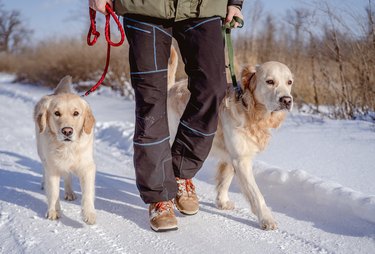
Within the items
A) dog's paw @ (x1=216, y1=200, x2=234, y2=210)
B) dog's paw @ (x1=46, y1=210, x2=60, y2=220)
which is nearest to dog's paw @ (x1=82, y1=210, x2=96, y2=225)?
dog's paw @ (x1=46, y1=210, x2=60, y2=220)

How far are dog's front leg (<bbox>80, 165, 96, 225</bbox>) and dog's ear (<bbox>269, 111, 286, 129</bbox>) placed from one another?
1.23 m

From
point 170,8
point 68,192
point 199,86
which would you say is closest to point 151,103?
point 199,86

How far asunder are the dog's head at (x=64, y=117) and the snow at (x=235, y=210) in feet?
1.77

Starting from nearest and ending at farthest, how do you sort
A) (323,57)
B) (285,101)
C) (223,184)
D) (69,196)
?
(285,101) < (223,184) < (69,196) < (323,57)

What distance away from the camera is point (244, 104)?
271cm

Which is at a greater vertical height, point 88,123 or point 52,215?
point 88,123

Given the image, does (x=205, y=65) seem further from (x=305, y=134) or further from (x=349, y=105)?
(x=349, y=105)

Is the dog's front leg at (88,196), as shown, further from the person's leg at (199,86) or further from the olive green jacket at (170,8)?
the olive green jacket at (170,8)

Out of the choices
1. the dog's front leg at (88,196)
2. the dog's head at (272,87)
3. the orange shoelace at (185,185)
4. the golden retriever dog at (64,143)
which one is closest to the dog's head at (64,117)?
the golden retriever dog at (64,143)

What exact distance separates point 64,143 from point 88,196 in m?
0.38

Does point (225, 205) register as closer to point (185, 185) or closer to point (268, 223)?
point (185, 185)

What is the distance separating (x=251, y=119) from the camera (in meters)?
2.69

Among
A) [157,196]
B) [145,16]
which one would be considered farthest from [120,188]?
[145,16]

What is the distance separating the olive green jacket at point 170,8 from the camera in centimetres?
228
